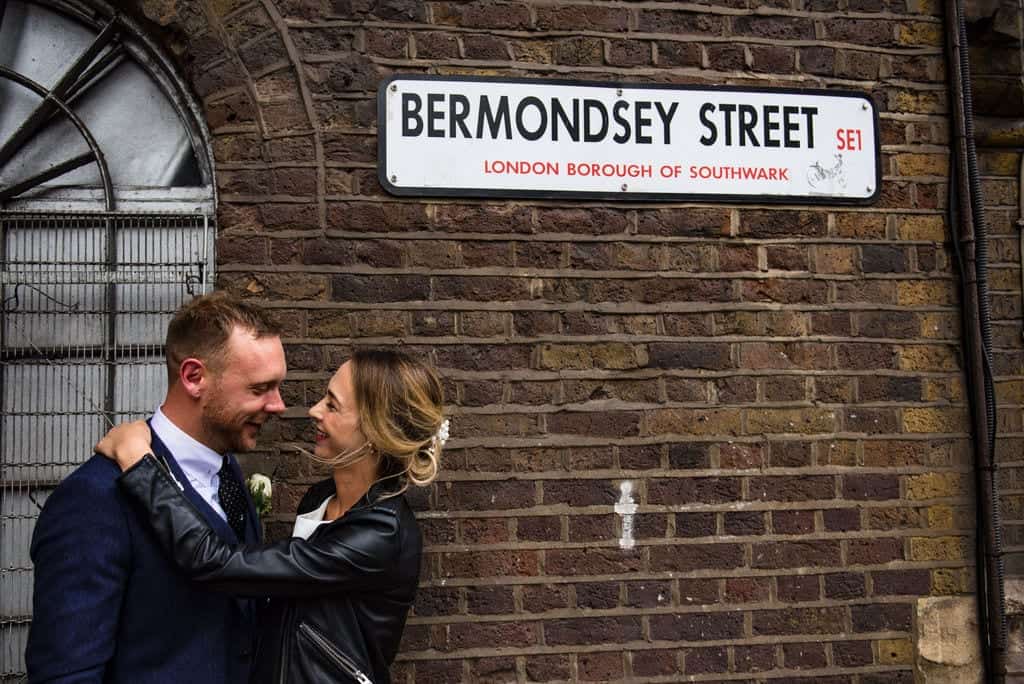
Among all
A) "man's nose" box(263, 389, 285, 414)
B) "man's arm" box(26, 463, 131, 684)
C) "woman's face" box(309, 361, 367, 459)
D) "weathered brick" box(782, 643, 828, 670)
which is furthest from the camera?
"weathered brick" box(782, 643, 828, 670)

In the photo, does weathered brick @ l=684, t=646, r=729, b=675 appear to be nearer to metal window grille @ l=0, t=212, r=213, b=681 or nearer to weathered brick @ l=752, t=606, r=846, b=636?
weathered brick @ l=752, t=606, r=846, b=636

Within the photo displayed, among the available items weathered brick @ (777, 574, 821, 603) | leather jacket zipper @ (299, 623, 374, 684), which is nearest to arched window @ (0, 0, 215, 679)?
leather jacket zipper @ (299, 623, 374, 684)

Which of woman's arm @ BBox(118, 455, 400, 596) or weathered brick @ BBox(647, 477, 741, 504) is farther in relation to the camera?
weathered brick @ BBox(647, 477, 741, 504)

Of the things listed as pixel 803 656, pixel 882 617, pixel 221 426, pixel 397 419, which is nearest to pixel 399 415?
pixel 397 419

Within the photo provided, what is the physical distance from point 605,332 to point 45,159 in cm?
202

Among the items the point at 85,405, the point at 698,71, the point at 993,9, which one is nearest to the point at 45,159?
the point at 85,405

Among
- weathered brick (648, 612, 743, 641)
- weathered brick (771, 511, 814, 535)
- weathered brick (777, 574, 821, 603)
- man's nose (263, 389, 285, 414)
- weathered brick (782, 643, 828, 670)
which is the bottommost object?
weathered brick (782, 643, 828, 670)

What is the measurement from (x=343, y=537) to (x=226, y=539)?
0.28m

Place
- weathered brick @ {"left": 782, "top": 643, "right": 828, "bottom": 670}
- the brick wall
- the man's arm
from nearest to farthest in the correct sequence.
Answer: the man's arm
the brick wall
weathered brick @ {"left": 782, "top": 643, "right": 828, "bottom": 670}

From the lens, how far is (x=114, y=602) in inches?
73.2

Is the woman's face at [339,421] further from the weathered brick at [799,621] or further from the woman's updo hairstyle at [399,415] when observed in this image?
the weathered brick at [799,621]

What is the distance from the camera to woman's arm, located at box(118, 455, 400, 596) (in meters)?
1.91

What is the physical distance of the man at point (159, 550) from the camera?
1.83m

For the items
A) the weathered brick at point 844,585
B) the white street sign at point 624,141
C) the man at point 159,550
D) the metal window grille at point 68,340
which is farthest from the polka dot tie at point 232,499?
the weathered brick at point 844,585
